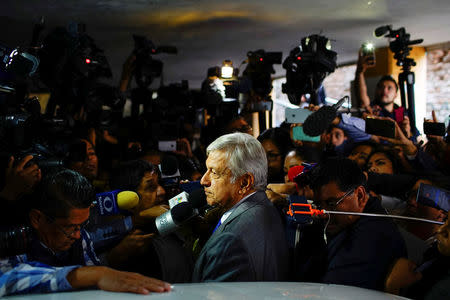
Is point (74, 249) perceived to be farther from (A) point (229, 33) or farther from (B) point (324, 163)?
(A) point (229, 33)

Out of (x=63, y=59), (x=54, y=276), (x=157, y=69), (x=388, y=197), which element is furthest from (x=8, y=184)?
(x=157, y=69)

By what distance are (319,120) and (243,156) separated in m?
1.47

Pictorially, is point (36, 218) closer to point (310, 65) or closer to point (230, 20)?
point (310, 65)

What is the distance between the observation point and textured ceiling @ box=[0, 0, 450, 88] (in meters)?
4.89

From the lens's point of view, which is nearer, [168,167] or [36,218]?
[36,218]

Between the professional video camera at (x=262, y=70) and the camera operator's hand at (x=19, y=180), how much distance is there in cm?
280

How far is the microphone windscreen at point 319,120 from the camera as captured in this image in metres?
3.48

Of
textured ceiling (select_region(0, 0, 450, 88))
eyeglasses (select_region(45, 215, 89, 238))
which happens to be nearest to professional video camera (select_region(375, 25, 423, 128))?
textured ceiling (select_region(0, 0, 450, 88))

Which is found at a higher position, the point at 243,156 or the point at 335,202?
the point at 243,156

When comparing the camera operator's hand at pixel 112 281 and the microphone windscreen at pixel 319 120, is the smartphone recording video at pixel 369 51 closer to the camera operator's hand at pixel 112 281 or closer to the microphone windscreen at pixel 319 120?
the microphone windscreen at pixel 319 120

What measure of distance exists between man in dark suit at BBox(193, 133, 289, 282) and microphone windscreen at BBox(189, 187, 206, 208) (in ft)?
0.37

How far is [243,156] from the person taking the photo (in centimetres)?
216

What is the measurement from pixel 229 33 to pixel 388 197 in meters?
3.47

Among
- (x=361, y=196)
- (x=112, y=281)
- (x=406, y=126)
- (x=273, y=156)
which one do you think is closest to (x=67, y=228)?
(x=112, y=281)
